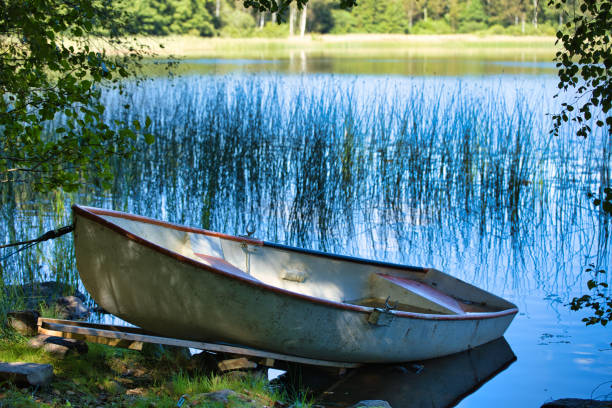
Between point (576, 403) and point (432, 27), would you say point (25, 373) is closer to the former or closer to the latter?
point (576, 403)

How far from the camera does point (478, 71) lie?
16219 mm

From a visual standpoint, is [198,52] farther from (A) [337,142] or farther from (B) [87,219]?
(B) [87,219]

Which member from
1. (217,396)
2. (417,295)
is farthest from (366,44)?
(217,396)

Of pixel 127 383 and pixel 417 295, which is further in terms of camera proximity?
pixel 417 295

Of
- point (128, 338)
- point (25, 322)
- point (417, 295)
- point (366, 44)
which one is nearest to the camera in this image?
point (128, 338)

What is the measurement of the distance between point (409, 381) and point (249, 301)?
1.04m

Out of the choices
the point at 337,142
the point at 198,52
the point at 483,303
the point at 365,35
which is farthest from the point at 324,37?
the point at 483,303

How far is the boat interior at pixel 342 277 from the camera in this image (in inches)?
163

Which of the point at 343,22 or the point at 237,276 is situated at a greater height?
the point at 343,22

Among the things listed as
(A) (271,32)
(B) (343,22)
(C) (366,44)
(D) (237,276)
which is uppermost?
(B) (343,22)

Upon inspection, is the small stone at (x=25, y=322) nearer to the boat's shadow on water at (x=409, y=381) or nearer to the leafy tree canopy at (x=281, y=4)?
the boat's shadow on water at (x=409, y=381)

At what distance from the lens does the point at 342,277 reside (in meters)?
4.49

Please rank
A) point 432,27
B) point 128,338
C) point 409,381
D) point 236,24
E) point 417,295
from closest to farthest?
point 128,338 → point 409,381 → point 417,295 → point 236,24 → point 432,27

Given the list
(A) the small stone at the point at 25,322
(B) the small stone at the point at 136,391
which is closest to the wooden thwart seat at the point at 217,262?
(B) the small stone at the point at 136,391
